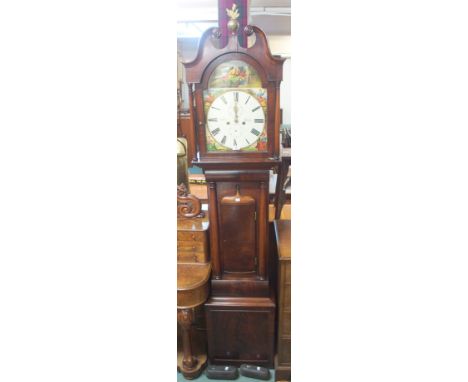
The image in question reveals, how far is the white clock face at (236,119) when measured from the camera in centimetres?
122

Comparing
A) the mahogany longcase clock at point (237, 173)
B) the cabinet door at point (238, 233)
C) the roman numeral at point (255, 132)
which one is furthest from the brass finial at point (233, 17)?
the cabinet door at point (238, 233)

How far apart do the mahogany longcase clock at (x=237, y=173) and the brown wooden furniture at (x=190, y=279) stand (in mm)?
70

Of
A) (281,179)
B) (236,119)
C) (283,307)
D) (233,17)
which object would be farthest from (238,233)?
(233,17)

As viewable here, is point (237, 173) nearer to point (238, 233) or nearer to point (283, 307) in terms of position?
point (238, 233)

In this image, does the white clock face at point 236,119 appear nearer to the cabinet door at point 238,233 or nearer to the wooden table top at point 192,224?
the cabinet door at point 238,233

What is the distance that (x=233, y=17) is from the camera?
1.10 meters

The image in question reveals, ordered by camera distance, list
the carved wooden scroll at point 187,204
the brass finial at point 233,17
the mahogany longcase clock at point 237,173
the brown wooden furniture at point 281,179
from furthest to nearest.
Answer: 1. the brown wooden furniture at point 281,179
2. the carved wooden scroll at point 187,204
3. the mahogany longcase clock at point 237,173
4. the brass finial at point 233,17

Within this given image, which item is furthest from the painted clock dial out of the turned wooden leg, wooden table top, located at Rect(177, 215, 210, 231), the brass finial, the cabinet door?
the turned wooden leg

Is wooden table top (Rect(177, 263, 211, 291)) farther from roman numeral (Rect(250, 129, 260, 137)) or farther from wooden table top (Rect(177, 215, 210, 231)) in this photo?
roman numeral (Rect(250, 129, 260, 137))

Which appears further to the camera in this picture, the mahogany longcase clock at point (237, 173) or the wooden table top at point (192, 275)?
the wooden table top at point (192, 275)

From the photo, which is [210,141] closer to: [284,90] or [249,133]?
[249,133]

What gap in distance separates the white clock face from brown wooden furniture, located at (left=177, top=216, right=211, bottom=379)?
1.58 ft

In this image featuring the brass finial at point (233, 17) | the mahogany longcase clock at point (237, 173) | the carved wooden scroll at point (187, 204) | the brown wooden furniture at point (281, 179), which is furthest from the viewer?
the brown wooden furniture at point (281, 179)

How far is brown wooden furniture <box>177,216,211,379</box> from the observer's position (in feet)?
4.67
